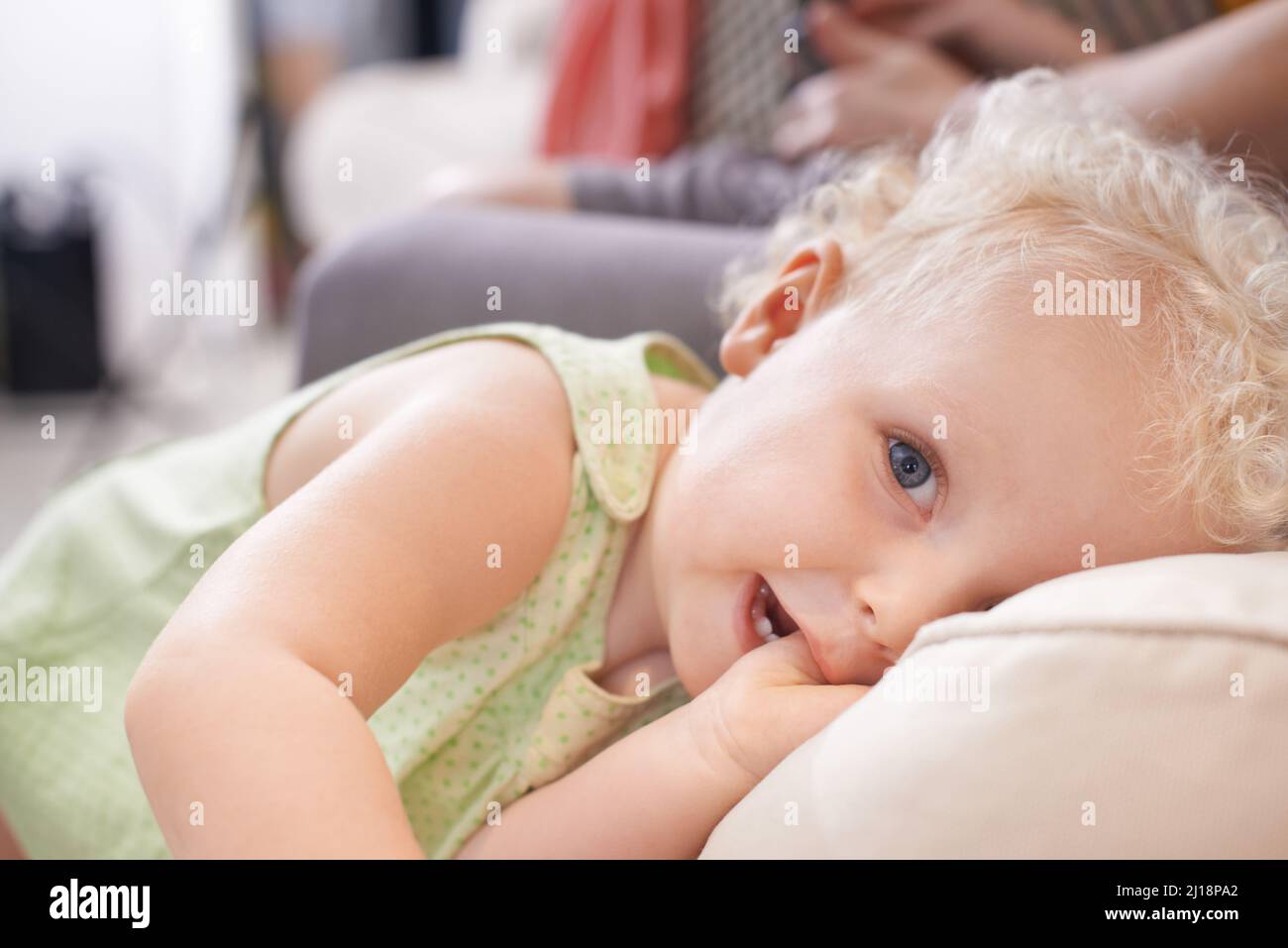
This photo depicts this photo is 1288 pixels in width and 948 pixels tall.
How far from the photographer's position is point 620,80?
1.70 metres

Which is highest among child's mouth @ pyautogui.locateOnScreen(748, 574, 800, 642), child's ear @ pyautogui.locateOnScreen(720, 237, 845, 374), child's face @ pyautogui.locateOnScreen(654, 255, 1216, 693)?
child's ear @ pyautogui.locateOnScreen(720, 237, 845, 374)

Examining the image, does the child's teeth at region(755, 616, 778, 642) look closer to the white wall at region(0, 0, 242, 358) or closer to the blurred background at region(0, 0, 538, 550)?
the blurred background at region(0, 0, 538, 550)

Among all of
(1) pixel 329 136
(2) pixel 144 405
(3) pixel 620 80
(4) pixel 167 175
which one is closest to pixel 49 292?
(2) pixel 144 405

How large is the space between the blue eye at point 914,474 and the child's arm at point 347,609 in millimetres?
231

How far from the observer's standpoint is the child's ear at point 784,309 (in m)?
0.79

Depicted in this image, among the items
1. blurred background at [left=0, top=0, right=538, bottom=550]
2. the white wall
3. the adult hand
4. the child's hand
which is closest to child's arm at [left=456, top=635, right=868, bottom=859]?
the child's hand

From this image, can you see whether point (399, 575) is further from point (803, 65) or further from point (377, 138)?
point (377, 138)

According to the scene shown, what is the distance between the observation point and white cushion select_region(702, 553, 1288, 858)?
18.9 inches

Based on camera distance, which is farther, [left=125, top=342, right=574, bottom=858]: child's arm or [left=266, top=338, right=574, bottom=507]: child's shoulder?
[left=266, top=338, right=574, bottom=507]: child's shoulder

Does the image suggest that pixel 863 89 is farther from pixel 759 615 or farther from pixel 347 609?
pixel 347 609

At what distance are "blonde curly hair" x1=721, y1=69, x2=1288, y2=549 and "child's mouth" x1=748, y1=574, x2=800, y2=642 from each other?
18 centimetres

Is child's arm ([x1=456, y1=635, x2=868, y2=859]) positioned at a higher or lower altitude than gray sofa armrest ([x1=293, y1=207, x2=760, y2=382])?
lower

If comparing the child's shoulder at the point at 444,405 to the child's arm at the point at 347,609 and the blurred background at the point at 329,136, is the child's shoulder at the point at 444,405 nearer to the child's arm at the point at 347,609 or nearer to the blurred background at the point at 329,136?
the child's arm at the point at 347,609

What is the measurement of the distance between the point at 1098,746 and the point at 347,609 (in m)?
0.36
